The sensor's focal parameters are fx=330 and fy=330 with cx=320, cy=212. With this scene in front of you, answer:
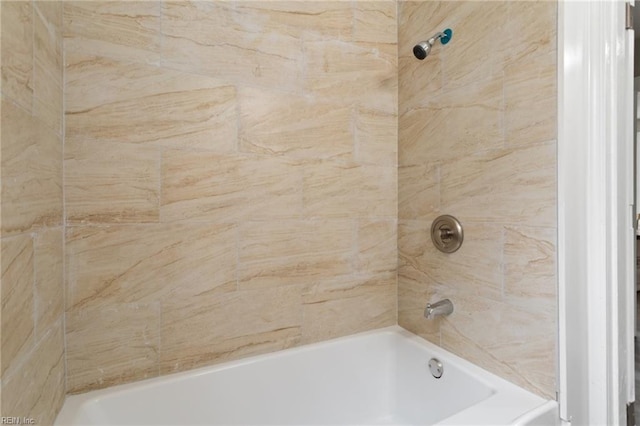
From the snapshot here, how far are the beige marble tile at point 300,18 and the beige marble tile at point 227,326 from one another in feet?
3.51

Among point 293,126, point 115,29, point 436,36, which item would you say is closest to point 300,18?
point 293,126

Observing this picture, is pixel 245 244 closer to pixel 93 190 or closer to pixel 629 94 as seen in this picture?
pixel 93 190

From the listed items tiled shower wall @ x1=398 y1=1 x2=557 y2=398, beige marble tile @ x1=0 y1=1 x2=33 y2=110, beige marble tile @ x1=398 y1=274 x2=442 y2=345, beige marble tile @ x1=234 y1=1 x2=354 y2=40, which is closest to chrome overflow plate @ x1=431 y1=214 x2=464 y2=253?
tiled shower wall @ x1=398 y1=1 x2=557 y2=398

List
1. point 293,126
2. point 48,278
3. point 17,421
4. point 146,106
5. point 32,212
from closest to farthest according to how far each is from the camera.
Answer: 1. point 17,421
2. point 32,212
3. point 48,278
4. point 146,106
5. point 293,126

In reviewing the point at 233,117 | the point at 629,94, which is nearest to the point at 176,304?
the point at 233,117

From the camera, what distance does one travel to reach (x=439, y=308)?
4.33 feet

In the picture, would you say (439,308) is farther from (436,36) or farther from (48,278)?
(48,278)

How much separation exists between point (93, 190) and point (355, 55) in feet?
3.92

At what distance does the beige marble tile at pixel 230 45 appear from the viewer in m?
1.19

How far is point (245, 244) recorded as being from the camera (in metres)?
1.30

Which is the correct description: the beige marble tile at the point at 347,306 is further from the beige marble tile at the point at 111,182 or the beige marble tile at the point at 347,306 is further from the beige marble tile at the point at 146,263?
the beige marble tile at the point at 111,182

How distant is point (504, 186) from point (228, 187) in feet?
3.25

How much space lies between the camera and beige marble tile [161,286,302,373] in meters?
1.21

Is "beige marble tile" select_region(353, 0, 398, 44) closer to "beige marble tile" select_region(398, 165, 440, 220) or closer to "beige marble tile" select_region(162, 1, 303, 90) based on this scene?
"beige marble tile" select_region(162, 1, 303, 90)
